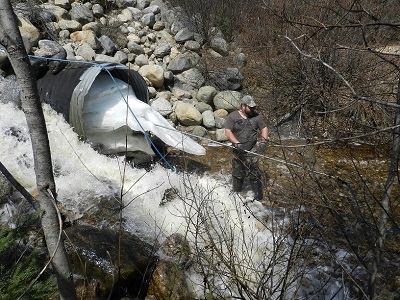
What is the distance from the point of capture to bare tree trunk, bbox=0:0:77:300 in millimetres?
1727

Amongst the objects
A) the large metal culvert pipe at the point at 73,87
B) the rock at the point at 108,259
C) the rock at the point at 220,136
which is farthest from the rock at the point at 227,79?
the rock at the point at 108,259

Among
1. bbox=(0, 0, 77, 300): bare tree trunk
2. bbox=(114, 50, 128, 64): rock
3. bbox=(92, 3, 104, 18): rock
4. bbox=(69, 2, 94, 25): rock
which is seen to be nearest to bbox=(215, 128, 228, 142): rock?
bbox=(114, 50, 128, 64): rock

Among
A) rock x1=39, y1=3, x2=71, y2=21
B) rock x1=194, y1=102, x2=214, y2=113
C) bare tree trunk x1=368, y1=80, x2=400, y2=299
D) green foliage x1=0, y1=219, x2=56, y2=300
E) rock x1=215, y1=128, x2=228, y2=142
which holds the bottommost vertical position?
rock x1=215, y1=128, x2=228, y2=142

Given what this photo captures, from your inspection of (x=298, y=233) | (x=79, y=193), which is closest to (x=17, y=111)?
(x=79, y=193)

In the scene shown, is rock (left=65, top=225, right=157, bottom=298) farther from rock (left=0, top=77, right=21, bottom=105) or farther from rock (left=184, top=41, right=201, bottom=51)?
rock (left=184, top=41, right=201, bottom=51)

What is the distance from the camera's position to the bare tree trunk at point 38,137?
1.73m

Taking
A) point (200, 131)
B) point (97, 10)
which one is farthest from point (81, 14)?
point (200, 131)

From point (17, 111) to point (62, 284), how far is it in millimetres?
6139

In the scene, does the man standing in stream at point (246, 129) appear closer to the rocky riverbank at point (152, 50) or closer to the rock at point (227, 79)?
the rocky riverbank at point (152, 50)

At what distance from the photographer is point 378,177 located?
277 inches

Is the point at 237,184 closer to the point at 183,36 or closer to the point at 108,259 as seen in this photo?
the point at 108,259

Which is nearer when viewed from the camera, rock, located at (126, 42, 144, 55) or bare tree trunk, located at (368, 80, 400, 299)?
bare tree trunk, located at (368, 80, 400, 299)

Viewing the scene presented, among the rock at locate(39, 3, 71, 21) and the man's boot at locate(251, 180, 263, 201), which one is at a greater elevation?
the rock at locate(39, 3, 71, 21)

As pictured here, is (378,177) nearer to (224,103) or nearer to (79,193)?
(224,103)
